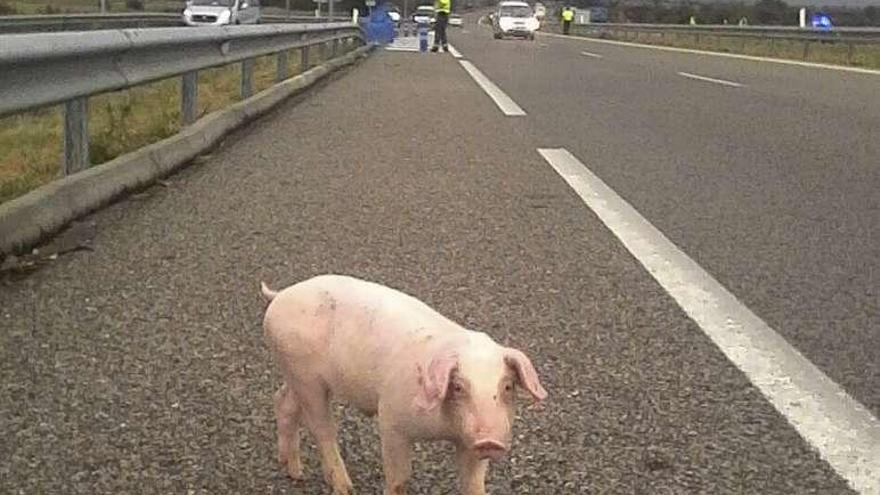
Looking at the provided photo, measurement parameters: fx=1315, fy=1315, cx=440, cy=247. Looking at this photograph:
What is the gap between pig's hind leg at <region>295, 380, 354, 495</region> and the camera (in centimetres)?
258

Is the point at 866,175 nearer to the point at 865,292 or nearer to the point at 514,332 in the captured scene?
the point at 865,292

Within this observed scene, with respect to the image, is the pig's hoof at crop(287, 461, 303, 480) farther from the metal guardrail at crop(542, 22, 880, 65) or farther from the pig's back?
the metal guardrail at crop(542, 22, 880, 65)

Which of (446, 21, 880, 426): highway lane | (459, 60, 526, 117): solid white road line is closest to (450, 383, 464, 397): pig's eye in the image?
(446, 21, 880, 426): highway lane

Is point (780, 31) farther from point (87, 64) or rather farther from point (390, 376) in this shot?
point (390, 376)

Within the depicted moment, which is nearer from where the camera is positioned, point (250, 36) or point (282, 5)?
point (250, 36)

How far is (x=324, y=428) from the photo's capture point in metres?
2.62

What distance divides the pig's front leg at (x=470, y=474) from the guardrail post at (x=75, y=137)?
4.52 meters

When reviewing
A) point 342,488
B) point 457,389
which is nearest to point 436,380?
point 457,389

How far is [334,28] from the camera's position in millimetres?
22609

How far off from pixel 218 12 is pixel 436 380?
1384 inches

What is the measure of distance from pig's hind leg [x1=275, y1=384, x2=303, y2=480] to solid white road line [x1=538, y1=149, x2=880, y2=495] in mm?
1203

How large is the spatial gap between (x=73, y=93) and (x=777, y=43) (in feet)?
101

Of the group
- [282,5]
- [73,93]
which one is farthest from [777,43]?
[282,5]

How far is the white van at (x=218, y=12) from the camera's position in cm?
3547
